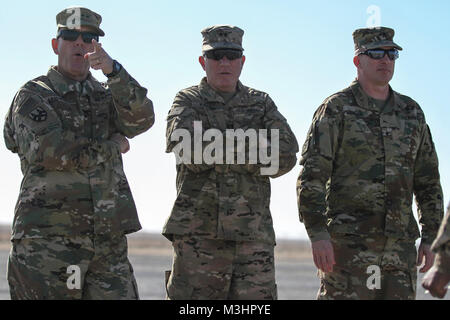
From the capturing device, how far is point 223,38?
7977 mm

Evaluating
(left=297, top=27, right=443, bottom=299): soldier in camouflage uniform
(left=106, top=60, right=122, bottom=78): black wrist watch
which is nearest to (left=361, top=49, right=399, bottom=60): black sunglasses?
(left=297, top=27, right=443, bottom=299): soldier in camouflage uniform

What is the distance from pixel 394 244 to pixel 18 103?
302cm

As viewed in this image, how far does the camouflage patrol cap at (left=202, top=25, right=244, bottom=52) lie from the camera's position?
7938 millimetres

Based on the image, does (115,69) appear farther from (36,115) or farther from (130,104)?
(36,115)

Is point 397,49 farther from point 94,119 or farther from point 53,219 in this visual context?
point 53,219

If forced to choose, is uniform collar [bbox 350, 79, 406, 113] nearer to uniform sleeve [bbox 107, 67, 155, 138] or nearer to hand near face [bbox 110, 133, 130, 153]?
uniform sleeve [bbox 107, 67, 155, 138]

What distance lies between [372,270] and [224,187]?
4.24ft

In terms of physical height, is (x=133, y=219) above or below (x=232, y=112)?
below

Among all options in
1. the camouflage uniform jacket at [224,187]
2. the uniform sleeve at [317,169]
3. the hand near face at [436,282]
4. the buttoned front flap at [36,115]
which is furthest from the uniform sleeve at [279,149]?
the hand near face at [436,282]

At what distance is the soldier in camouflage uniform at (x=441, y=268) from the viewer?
5492 mm

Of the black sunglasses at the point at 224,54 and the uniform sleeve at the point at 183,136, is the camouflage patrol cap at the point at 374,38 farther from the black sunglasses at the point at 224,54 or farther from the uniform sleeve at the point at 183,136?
the uniform sleeve at the point at 183,136

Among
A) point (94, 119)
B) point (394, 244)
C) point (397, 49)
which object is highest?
point (397, 49)
